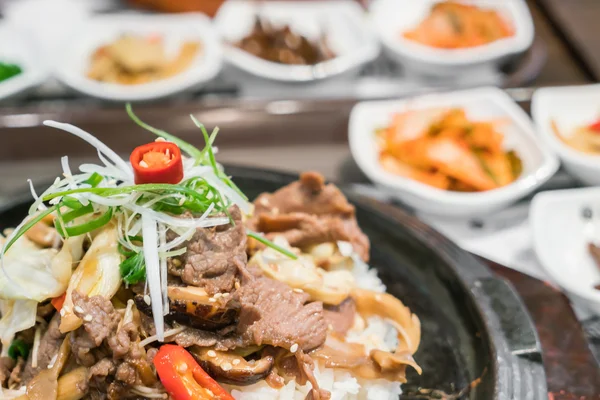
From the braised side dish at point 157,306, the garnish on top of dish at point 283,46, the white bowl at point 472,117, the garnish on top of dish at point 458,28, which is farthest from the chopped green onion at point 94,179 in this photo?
the garnish on top of dish at point 458,28

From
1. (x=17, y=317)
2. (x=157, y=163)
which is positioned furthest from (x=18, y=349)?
(x=157, y=163)

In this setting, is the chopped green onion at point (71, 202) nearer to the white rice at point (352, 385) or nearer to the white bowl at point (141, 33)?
the white rice at point (352, 385)

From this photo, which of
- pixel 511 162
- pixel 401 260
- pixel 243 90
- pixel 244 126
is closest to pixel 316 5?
pixel 243 90

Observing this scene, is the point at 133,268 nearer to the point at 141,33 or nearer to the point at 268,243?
the point at 268,243

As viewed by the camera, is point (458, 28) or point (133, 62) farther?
point (458, 28)

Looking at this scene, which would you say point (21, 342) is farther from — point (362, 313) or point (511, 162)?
point (511, 162)

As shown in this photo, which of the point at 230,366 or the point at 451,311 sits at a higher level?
the point at 230,366
